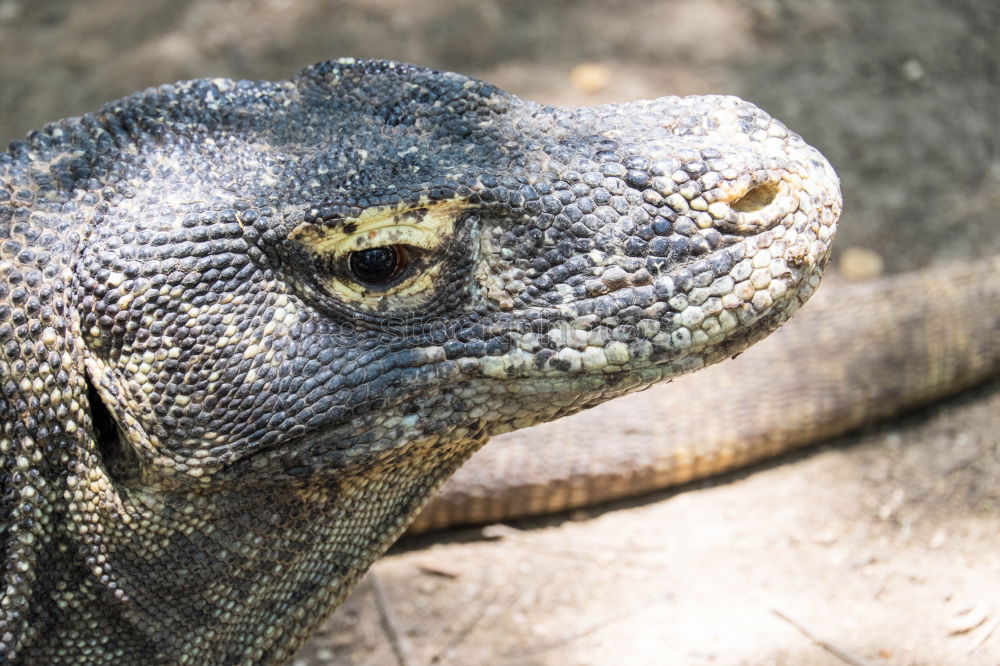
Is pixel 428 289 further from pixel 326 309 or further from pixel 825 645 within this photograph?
pixel 825 645

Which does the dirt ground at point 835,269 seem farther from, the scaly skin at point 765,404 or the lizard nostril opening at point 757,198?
the lizard nostril opening at point 757,198

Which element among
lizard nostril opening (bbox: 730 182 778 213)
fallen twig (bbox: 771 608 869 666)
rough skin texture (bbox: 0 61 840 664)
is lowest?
fallen twig (bbox: 771 608 869 666)

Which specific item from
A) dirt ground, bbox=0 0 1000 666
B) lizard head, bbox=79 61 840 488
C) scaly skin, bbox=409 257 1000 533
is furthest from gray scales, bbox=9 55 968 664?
scaly skin, bbox=409 257 1000 533

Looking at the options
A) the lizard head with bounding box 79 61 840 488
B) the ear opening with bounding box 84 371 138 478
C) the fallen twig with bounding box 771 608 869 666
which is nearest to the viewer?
the lizard head with bounding box 79 61 840 488

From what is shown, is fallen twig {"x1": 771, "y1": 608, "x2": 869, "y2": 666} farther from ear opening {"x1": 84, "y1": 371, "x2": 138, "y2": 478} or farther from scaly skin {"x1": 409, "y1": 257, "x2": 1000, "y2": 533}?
ear opening {"x1": 84, "y1": 371, "x2": 138, "y2": 478}

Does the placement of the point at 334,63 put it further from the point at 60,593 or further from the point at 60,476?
the point at 60,593

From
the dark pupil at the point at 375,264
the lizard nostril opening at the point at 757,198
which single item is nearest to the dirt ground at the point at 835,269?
the lizard nostril opening at the point at 757,198

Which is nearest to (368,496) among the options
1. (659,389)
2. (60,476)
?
(60,476)
